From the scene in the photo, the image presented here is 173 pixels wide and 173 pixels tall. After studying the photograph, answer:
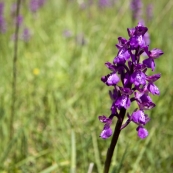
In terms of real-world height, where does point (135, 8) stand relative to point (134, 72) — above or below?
above

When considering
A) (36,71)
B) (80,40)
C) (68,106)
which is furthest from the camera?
(80,40)

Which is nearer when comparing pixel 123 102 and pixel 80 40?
pixel 123 102

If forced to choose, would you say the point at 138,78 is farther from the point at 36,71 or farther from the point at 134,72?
the point at 36,71

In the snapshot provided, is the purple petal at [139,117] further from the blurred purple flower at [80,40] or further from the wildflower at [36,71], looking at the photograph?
the blurred purple flower at [80,40]

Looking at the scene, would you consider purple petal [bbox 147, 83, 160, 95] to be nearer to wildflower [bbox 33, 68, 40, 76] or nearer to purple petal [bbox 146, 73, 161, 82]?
purple petal [bbox 146, 73, 161, 82]

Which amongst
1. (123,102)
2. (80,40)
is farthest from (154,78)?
(80,40)

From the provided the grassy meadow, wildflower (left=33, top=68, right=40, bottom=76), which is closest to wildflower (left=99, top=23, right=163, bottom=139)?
the grassy meadow

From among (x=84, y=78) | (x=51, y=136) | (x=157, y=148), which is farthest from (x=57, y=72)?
(x=157, y=148)

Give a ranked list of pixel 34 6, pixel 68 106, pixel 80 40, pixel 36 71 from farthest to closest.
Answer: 1. pixel 34 6
2. pixel 80 40
3. pixel 36 71
4. pixel 68 106

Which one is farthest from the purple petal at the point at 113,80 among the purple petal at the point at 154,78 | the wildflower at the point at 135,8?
the wildflower at the point at 135,8
